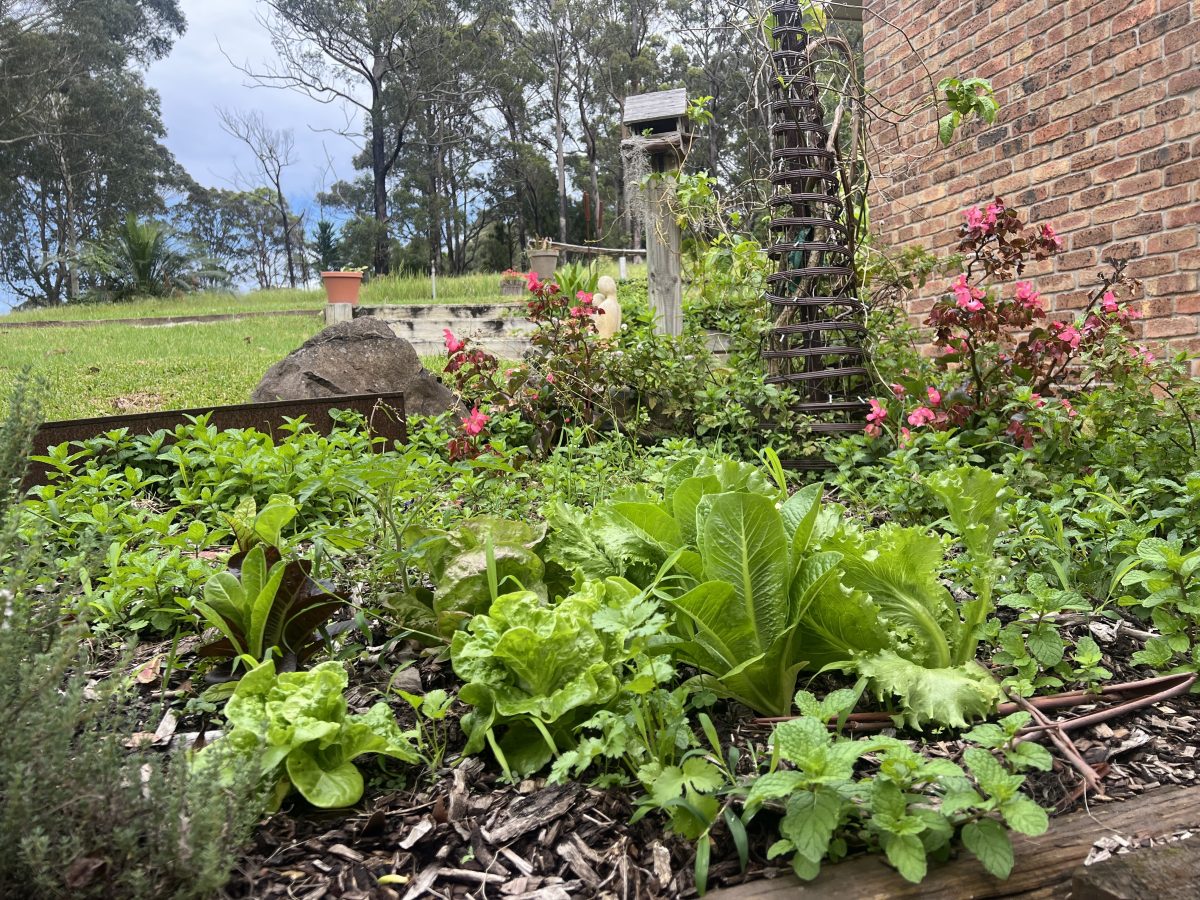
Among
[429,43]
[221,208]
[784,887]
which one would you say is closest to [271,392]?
[784,887]

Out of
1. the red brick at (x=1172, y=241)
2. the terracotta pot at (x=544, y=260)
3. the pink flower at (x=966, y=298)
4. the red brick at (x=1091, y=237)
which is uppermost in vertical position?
the terracotta pot at (x=544, y=260)

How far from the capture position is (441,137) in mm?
23953

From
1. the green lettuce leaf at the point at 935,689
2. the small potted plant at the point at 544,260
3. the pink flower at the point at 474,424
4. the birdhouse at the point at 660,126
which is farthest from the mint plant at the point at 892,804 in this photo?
the small potted plant at the point at 544,260

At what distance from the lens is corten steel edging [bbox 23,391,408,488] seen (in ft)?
9.87

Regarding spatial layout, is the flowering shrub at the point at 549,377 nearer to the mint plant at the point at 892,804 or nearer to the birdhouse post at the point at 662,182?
the birdhouse post at the point at 662,182

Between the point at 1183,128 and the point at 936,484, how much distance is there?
314 cm

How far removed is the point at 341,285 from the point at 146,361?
378cm

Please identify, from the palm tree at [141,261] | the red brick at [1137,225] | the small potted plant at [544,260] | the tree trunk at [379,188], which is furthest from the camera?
the tree trunk at [379,188]

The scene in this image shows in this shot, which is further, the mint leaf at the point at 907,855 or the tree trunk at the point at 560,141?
the tree trunk at the point at 560,141

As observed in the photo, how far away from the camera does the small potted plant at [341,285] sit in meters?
10.4

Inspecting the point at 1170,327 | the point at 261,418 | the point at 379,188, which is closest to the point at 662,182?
the point at 1170,327

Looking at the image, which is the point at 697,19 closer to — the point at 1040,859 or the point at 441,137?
the point at 441,137

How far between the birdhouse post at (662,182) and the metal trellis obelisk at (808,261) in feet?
5.44

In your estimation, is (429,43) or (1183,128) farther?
(429,43)
